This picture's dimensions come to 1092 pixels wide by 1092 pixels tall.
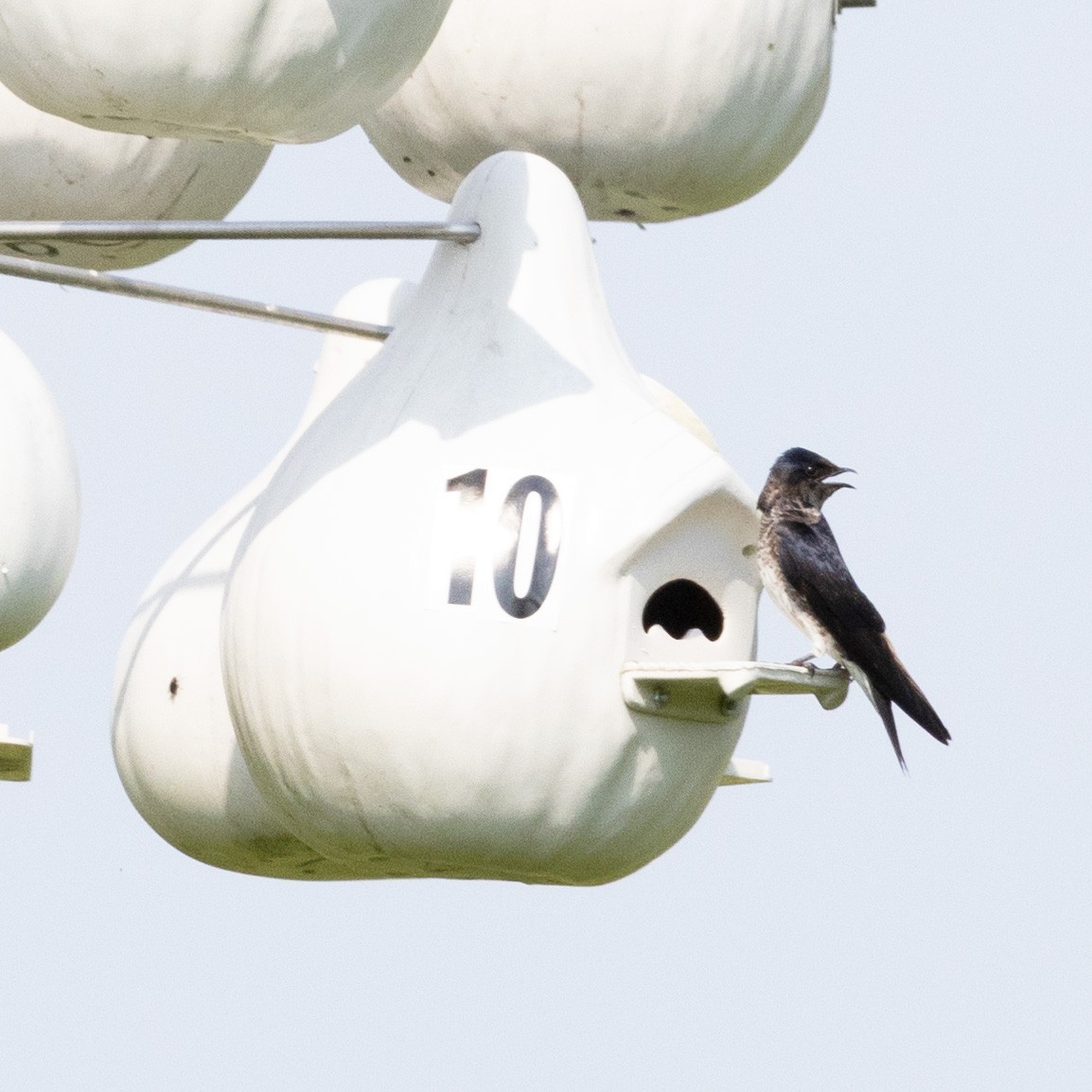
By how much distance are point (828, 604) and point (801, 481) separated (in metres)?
0.40

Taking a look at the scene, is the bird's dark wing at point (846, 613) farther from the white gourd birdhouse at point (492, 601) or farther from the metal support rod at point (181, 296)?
the metal support rod at point (181, 296)

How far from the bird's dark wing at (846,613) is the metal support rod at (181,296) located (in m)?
1.46

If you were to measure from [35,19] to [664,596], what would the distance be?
2095 millimetres

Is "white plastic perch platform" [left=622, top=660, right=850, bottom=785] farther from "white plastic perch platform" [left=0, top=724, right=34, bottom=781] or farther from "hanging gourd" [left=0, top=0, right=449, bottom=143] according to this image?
"white plastic perch platform" [left=0, top=724, right=34, bottom=781]

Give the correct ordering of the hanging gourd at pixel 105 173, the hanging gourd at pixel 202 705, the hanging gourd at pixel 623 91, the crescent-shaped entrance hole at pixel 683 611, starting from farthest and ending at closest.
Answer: the hanging gourd at pixel 105 173 < the hanging gourd at pixel 202 705 < the hanging gourd at pixel 623 91 < the crescent-shaped entrance hole at pixel 683 611

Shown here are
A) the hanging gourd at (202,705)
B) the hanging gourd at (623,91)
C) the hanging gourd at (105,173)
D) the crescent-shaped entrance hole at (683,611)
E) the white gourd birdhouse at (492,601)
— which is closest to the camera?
the white gourd birdhouse at (492,601)

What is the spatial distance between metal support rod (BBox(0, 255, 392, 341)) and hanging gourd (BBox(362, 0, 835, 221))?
49 centimetres

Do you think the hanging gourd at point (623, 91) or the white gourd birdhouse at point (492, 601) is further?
the hanging gourd at point (623, 91)

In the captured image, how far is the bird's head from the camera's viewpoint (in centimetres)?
980

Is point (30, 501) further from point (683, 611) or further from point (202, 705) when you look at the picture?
point (683, 611)

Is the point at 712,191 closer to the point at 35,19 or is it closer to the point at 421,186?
the point at 421,186

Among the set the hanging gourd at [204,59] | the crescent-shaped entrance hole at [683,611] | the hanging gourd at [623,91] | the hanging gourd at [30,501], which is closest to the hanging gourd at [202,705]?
the hanging gourd at [30,501]

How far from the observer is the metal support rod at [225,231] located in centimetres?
933

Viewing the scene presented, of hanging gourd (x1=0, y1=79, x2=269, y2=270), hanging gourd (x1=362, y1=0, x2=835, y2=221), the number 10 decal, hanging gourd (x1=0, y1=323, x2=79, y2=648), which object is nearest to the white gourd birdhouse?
the number 10 decal
